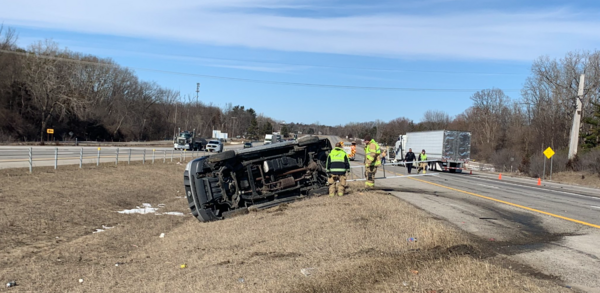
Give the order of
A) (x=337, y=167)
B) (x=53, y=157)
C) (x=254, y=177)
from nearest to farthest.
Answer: (x=254, y=177) < (x=337, y=167) < (x=53, y=157)

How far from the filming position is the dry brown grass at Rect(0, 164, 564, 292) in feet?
17.5

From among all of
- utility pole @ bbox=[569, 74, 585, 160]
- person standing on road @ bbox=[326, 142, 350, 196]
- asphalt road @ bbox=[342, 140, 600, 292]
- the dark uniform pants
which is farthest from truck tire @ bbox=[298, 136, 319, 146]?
utility pole @ bbox=[569, 74, 585, 160]

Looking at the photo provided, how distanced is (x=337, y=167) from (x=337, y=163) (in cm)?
12

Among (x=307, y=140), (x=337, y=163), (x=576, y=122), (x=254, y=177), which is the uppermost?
(x=576, y=122)

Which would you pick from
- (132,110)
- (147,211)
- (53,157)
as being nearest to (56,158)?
(147,211)

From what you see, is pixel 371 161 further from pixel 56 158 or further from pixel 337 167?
pixel 56 158

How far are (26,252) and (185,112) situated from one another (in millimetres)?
109964

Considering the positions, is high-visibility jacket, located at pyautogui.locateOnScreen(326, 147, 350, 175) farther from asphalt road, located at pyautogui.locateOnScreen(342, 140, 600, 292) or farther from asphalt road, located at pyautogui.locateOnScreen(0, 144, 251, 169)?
asphalt road, located at pyautogui.locateOnScreen(0, 144, 251, 169)

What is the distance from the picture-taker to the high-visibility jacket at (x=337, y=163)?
1262cm

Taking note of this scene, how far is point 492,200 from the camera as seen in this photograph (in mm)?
14797

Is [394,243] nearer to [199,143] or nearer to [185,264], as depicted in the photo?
[185,264]

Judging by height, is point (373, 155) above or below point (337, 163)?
above

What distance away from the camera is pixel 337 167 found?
41.4 feet

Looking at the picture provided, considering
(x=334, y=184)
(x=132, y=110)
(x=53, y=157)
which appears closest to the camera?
(x=334, y=184)
